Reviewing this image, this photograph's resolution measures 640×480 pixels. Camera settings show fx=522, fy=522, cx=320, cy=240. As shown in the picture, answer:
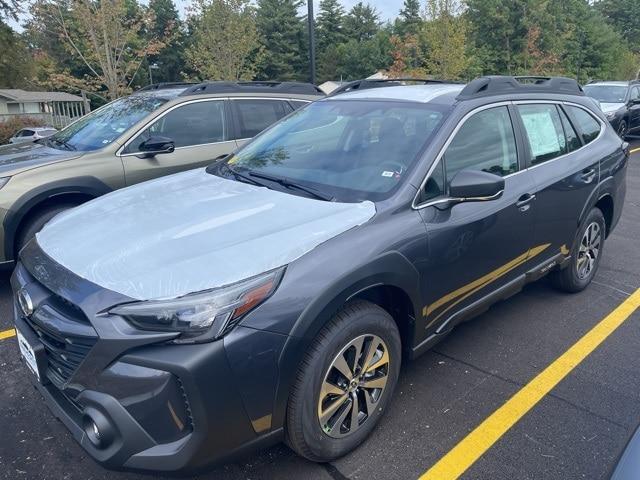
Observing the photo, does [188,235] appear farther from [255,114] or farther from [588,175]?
[255,114]

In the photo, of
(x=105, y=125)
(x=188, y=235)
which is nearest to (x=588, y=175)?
(x=188, y=235)

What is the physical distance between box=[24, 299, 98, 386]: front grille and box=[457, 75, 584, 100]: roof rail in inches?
96.1

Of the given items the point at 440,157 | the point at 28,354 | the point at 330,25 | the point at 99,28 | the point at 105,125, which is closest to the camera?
the point at 28,354

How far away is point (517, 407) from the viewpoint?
2943 millimetres

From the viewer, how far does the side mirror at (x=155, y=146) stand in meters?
4.93

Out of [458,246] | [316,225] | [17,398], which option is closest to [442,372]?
[458,246]

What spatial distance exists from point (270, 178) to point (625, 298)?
325 cm

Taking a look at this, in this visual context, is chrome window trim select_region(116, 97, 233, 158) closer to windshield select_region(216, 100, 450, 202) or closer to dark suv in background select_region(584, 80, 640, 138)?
windshield select_region(216, 100, 450, 202)

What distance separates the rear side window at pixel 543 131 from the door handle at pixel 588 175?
226 mm

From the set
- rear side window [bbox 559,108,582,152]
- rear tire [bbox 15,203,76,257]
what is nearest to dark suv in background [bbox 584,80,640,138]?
rear side window [bbox 559,108,582,152]

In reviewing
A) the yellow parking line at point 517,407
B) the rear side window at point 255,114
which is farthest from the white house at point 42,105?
the yellow parking line at point 517,407

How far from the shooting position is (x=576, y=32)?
125 ft

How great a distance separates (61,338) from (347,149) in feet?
6.08

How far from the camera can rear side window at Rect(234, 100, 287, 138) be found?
5.76 meters
